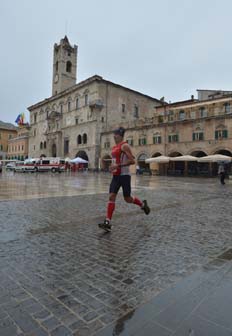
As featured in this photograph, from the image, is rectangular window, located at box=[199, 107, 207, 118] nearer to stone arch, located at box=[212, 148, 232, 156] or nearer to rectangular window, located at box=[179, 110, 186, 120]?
rectangular window, located at box=[179, 110, 186, 120]

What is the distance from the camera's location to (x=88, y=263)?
313 cm

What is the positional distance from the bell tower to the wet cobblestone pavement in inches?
2314

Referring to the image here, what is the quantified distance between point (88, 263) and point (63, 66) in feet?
206

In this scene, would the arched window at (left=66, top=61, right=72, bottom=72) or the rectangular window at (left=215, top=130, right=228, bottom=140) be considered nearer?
the rectangular window at (left=215, top=130, right=228, bottom=140)

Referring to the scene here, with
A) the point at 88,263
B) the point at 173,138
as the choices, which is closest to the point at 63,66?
the point at 173,138

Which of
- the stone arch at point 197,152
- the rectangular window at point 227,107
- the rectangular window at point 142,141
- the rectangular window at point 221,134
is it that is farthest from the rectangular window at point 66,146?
the rectangular window at point 227,107

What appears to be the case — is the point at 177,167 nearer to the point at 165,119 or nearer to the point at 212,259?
the point at 165,119

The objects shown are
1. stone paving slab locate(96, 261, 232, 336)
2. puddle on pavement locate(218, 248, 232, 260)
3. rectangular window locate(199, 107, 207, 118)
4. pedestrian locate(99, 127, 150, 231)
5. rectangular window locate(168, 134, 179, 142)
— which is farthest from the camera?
rectangular window locate(168, 134, 179, 142)

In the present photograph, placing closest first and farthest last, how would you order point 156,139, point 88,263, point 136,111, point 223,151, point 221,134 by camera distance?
point 88,263, point 221,134, point 223,151, point 156,139, point 136,111

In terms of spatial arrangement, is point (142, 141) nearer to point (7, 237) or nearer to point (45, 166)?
point (45, 166)

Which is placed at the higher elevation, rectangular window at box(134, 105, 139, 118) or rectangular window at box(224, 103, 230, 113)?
rectangular window at box(134, 105, 139, 118)

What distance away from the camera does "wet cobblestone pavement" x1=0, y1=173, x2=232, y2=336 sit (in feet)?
6.66

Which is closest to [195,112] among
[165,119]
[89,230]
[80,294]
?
[165,119]

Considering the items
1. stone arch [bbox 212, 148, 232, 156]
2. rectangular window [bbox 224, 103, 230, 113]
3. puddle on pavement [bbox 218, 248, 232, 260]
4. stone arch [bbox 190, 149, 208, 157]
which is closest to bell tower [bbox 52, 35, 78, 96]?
stone arch [bbox 190, 149, 208, 157]
